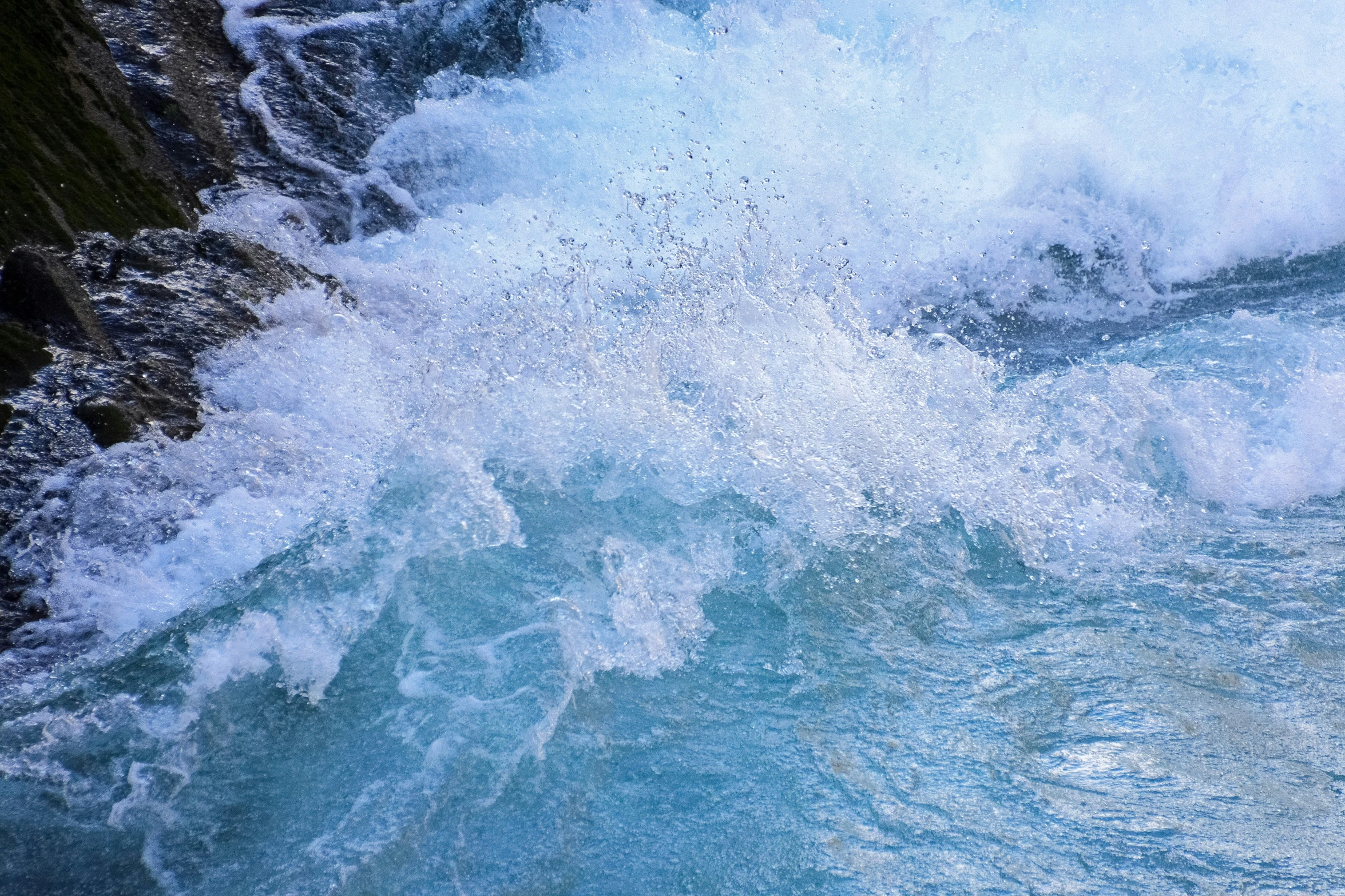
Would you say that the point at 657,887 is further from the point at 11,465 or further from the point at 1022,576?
the point at 11,465

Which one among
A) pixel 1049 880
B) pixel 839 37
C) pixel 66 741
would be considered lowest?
pixel 66 741

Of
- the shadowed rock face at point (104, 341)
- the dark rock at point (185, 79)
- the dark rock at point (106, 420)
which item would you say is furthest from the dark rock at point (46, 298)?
the dark rock at point (185, 79)

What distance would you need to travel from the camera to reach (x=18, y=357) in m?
3.15

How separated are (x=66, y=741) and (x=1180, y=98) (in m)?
5.96

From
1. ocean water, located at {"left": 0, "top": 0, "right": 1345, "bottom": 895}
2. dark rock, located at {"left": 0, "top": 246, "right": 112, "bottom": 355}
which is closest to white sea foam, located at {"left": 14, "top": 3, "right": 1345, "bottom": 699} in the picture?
ocean water, located at {"left": 0, "top": 0, "right": 1345, "bottom": 895}

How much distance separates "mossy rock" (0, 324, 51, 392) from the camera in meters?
3.10

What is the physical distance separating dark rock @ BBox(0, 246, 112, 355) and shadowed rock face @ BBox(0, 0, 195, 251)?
87 millimetres

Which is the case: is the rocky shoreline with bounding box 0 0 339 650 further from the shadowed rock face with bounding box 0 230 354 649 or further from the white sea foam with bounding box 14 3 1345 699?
the white sea foam with bounding box 14 3 1345 699

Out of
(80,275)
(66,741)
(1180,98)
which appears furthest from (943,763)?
(1180,98)

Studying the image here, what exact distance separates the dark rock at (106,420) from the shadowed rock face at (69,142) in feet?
2.12

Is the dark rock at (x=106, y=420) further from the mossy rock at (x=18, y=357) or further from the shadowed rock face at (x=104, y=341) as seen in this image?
the mossy rock at (x=18, y=357)

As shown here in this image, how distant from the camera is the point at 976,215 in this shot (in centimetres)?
509

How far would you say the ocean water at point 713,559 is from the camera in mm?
2365

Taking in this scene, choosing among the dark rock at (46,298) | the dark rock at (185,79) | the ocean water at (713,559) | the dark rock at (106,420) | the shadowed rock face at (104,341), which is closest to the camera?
the ocean water at (713,559)
